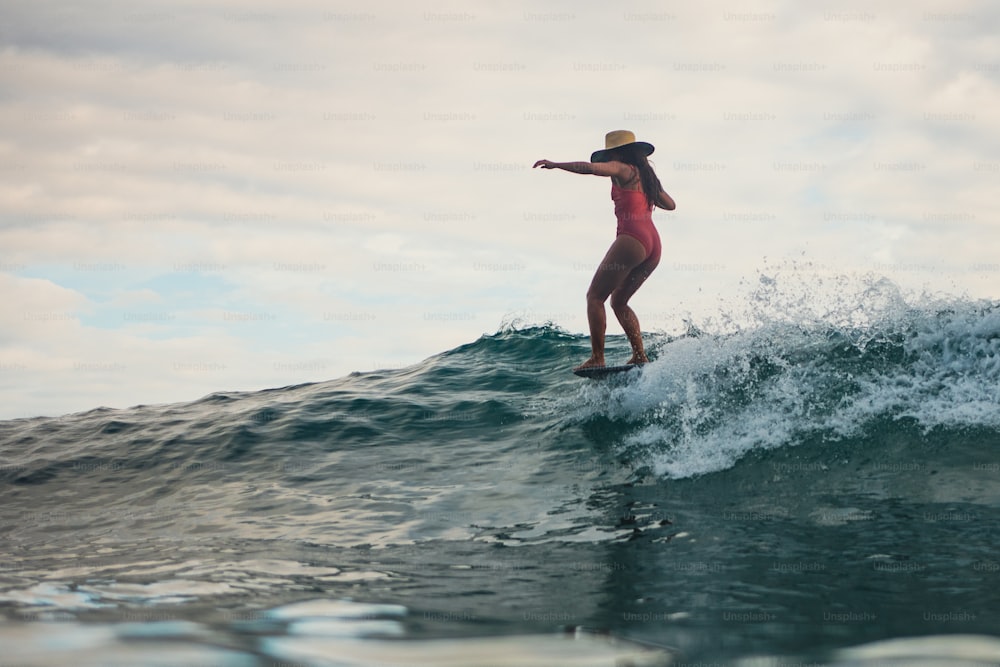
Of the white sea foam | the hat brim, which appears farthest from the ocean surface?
the hat brim

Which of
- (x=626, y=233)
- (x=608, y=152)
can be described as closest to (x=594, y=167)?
(x=608, y=152)

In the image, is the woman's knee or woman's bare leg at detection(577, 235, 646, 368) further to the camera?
the woman's knee

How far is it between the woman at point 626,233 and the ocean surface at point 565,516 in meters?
0.73

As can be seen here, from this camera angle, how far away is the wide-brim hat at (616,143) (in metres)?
7.96

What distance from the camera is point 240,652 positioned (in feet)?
10.0

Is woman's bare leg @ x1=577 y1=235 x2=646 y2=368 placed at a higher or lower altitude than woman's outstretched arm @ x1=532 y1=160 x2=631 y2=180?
lower

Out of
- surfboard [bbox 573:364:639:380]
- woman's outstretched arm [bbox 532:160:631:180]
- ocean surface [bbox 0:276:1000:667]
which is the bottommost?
ocean surface [bbox 0:276:1000:667]

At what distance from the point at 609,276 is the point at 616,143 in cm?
133

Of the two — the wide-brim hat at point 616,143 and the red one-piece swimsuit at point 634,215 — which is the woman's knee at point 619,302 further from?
the wide-brim hat at point 616,143

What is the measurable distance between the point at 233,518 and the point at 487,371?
5597 mm

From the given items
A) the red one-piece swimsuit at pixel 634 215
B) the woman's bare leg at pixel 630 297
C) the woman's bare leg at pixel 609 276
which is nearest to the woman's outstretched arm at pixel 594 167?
the red one-piece swimsuit at pixel 634 215

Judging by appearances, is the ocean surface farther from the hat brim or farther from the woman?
the hat brim

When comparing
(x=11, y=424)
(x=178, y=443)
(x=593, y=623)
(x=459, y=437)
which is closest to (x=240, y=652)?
(x=593, y=623)

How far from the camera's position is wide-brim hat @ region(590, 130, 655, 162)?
7.96 m
